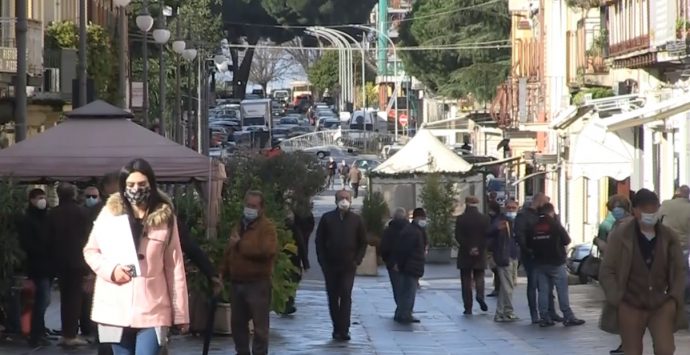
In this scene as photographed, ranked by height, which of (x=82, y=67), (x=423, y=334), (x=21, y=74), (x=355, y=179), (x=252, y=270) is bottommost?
(x=423, y=334)

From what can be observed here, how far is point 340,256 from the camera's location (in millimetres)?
19297

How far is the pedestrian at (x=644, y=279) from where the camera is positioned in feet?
40.8

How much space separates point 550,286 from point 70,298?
7013mm

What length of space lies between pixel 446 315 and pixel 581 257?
8118mm

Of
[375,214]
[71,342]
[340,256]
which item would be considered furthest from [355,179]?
[71,342]

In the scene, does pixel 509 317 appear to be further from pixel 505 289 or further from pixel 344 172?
pixel 344 172

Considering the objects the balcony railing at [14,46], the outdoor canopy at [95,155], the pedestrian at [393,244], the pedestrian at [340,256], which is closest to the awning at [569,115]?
the balcony railing at [14,46]

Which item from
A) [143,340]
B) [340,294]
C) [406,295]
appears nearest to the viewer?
[143,340]

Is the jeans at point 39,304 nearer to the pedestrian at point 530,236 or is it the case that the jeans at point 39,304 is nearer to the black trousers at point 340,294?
the black trousers at point 340,294

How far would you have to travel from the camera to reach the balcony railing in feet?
102

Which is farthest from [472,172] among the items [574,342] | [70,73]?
[574,342]

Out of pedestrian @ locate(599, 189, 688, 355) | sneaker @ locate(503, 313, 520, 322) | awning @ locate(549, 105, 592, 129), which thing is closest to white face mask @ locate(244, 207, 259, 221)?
pedestrian @ locate(599, 189, 688, 355)

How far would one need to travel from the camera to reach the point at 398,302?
2262cm

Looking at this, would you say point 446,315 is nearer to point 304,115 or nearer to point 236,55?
point 236,55
